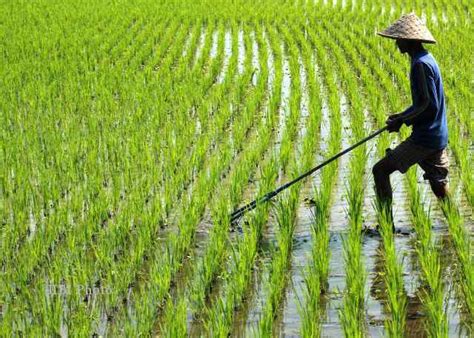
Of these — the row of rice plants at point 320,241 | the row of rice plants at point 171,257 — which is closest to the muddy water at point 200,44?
the row of rice plants at point 320,241

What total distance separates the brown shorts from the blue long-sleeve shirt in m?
0.04

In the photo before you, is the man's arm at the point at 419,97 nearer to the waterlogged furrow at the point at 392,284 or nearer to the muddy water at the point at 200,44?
the waterlogged furrow at the point at 392,284

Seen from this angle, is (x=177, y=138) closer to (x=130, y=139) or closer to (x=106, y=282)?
(x=130, y=139)

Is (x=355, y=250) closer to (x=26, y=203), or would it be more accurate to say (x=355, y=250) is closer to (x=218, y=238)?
(x=218, y=238)

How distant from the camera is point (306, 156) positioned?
5.81m

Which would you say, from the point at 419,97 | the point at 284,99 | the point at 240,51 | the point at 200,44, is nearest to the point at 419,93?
the point at 419,97

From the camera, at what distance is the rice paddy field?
11.8 ft

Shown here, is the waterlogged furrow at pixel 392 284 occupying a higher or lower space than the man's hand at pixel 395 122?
lower

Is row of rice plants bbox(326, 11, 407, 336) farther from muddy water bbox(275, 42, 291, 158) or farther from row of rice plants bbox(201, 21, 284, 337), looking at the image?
muddy water bbox(275, 42, 291, 158)

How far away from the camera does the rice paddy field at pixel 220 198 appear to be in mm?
3588

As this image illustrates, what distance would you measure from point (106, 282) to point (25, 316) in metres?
0.54

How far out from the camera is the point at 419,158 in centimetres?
446

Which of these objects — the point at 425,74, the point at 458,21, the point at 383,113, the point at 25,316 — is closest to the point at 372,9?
the point at 458,21

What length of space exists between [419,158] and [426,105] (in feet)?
1.04
